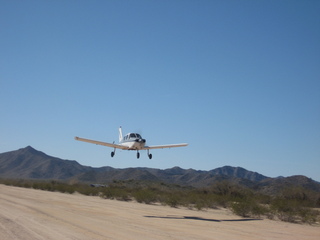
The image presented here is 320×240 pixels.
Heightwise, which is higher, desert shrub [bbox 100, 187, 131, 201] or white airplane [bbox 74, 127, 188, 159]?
white airplane [bbox 74, 127, 188, 159]

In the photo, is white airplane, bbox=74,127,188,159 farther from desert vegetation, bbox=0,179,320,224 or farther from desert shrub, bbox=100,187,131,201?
desert shrub, bbox=100,187,131,201

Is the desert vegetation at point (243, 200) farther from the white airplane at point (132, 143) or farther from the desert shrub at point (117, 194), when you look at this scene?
the white airplane at point (132, 143)

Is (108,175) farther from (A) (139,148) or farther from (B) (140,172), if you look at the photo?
(A) (139,148)

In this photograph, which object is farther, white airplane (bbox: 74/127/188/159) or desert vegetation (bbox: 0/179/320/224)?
white airplane (bbox: 74/127/188/159)

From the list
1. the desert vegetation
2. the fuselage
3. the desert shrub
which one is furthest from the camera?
the desert shrub

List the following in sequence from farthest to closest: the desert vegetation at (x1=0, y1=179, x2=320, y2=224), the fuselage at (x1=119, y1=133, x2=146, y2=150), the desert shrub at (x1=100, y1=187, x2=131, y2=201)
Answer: the desert shrub at (x1=100, y1=187, x2=131, y2=201)
the fuselage at (x1=119, y1=133, x2=146, y2=150)
the desert vegetation at (x1=0, y1=179, x2=320, y2=224)

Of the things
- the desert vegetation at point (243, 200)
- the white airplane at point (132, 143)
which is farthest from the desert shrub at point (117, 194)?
the white airplane at point (132, 143)

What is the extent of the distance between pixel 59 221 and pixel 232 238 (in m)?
8.25

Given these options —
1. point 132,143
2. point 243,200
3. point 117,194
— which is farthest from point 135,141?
point 117,194

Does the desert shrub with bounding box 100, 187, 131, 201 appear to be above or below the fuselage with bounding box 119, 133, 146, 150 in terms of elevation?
below

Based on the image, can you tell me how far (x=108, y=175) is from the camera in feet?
478

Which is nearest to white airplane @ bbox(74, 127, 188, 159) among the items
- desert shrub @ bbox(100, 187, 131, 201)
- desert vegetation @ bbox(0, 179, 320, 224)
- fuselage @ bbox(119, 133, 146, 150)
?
fuselage @ bbox(119, 133, 146, 150)

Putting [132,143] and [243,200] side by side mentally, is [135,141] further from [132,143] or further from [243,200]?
[243,200]

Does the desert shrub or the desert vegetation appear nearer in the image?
the desert vegetation
